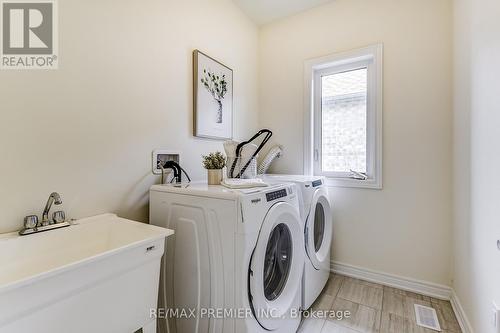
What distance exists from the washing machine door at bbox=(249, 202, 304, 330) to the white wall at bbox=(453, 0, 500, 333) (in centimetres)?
94

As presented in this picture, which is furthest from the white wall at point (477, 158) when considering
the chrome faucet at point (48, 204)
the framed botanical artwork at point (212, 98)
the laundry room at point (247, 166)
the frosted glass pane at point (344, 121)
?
the chrome faucet at point (48, 204)

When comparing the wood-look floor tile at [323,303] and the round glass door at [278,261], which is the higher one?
the round glass door at [278,261]

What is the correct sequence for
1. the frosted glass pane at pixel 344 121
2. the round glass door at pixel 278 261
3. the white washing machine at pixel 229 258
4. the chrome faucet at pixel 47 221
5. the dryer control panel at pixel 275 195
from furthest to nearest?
the frosted glass pane at pixel 344 121
the round glass door at pixel 278 261
the dryer control panel at pixel 275 195
the white washing machine at pixel 229 258
the chrome faucet at pixel 47 221

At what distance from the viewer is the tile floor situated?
1517mm

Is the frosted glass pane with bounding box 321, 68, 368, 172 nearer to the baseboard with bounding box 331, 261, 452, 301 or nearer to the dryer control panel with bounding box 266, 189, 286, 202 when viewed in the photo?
the baseboard with bounding box 331, 261, 452, 301

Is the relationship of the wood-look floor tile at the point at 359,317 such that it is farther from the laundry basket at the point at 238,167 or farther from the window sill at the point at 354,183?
the laundry basket at the point at 238,167

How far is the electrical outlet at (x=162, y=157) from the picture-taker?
1.52 metres

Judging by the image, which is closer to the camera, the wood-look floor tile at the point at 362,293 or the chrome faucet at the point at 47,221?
the chrome faucet at the point at 47,221

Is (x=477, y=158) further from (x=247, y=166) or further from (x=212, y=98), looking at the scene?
(x=212, y=98)

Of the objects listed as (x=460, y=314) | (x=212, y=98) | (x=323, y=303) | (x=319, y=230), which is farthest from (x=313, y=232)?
(x=212, y=98)

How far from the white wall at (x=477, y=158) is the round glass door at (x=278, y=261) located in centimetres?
100

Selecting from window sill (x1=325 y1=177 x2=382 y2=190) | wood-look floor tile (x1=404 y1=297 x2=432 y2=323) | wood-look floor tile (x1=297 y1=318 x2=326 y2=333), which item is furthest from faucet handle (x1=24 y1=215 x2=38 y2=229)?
wood-look floor tile (x1=404 y1=297 x2=432 y2=323)

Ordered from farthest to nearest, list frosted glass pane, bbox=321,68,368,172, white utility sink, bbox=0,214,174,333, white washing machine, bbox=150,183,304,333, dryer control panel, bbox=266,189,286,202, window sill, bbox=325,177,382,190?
frosted glass pane, bbox=321,68,368,172 < window sill, bbox=325,177,382,190 < dryer control panel, bbox=266,189,286,202 < white washing machine, bbox=150,183,304,333 < white utility sink, bbox=0,214,174,333

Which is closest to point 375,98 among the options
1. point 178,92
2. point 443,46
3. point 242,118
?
point 443,46
